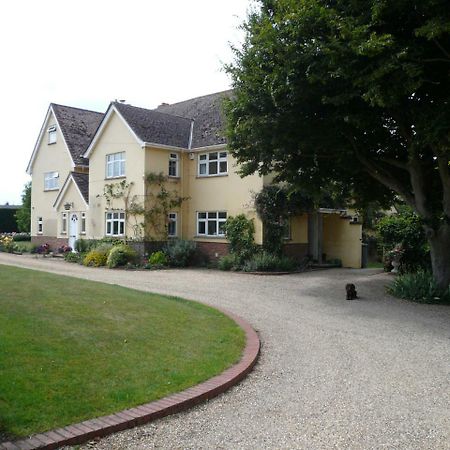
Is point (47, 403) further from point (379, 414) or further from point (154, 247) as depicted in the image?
point (154, 247)

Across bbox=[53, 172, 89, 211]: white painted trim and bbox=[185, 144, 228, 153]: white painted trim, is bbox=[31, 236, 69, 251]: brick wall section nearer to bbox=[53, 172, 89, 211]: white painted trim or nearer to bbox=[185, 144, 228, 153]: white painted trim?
bbox=[53, 172, 89, 211]: white painted trim

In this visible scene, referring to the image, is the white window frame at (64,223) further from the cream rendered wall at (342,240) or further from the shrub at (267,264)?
the cream rendered wall at (342,240)

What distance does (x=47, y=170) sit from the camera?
3509cm

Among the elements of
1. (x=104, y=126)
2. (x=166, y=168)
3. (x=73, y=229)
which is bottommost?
(x=73, y=229)

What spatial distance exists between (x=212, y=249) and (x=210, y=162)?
4625 millimetres

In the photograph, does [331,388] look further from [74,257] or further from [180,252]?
[74,257]

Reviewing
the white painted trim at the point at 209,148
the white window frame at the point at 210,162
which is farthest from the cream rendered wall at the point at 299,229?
the white painted trim at the point at 209,148

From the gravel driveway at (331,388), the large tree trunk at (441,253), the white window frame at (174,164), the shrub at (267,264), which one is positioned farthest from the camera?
the white window frame at (174,164)

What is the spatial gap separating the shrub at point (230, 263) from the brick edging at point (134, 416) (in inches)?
591

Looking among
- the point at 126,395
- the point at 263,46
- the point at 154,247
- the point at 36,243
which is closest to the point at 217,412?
the point at 126,395

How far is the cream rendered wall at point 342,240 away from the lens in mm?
25672

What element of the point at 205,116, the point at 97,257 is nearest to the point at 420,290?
the point at 97,257

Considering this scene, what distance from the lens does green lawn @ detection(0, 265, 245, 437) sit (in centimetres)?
498

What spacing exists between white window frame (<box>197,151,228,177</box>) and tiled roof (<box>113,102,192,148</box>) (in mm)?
1362
